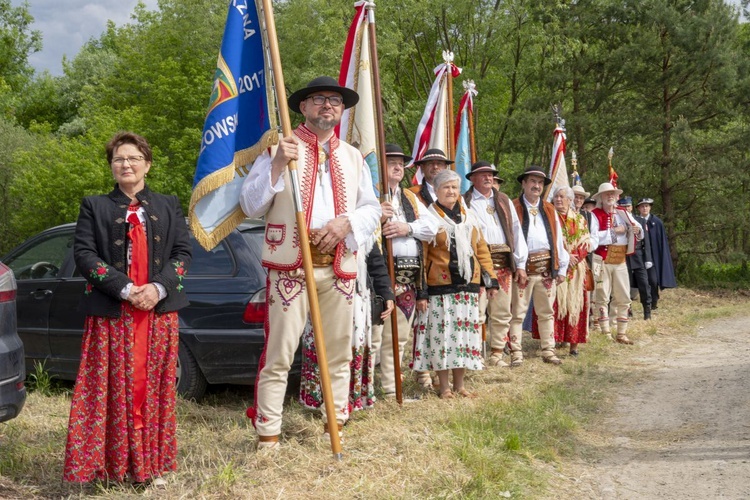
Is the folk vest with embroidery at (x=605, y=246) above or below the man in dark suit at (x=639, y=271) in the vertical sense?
above

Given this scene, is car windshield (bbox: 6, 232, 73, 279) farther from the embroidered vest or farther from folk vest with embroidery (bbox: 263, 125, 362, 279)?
the embroidered vest

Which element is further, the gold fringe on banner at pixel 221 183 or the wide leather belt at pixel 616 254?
the wide leather belt at pixel 616 254

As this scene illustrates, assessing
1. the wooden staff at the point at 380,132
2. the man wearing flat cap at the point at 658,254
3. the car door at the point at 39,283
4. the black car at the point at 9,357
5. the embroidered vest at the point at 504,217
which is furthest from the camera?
the man wearing flat cap at the point at 658,254

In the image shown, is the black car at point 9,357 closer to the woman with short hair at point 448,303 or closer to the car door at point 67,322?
the car door at point 67,322

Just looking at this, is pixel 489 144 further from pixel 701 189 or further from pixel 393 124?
pixel 701 189

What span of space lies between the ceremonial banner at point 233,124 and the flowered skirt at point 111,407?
0.77 m

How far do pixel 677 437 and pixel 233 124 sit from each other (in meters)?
3.90

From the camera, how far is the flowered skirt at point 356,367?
5.38m

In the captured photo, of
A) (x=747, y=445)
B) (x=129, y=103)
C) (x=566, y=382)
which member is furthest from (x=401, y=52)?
(x=747, y=445)

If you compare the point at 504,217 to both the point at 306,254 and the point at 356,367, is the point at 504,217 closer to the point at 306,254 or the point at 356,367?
the point at 356,367

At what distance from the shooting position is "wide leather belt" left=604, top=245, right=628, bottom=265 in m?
11.1

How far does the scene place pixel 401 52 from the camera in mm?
24328

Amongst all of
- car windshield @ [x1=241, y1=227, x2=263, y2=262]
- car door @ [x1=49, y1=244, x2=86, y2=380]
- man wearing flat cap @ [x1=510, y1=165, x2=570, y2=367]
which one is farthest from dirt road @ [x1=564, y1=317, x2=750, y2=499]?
car door @ [x1=49, y1=244, x2=86, y2=380]

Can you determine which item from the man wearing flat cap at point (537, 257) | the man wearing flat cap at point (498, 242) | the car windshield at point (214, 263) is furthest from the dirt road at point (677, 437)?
the car windshield at point (214, 263)
